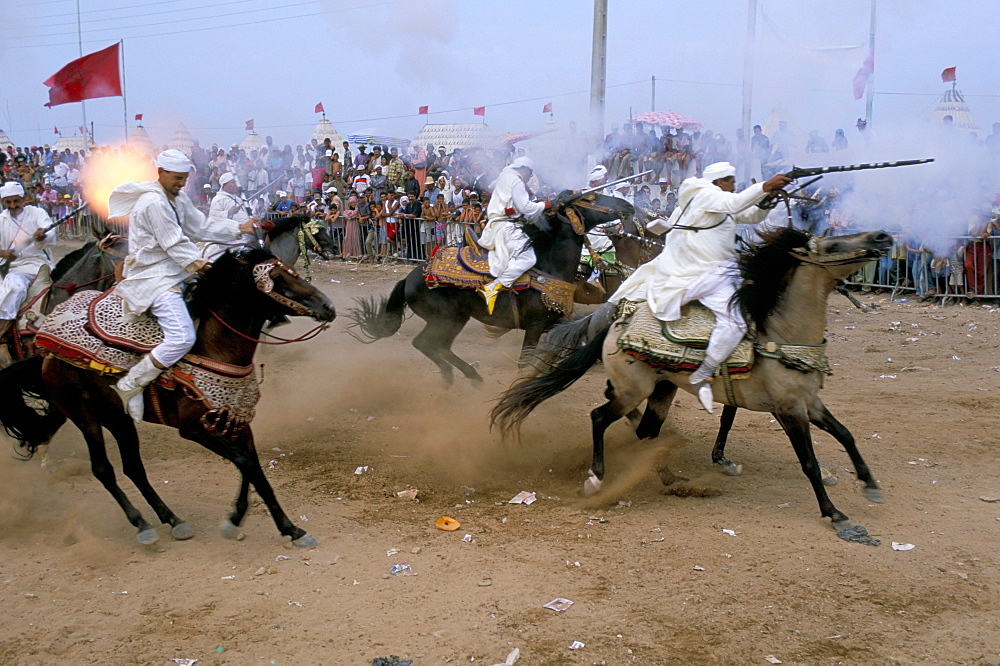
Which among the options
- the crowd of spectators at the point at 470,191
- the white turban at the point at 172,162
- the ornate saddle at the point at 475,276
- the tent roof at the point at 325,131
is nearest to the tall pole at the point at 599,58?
the crowd of spectators at the point at 470,191

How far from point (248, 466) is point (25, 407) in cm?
214

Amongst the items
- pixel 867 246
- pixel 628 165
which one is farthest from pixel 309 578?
pixel 628 165

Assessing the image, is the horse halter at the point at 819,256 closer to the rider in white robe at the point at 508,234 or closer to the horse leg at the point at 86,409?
the rider in white robe at the point at 508,234

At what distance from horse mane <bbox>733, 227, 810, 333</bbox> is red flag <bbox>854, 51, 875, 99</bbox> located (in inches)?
362

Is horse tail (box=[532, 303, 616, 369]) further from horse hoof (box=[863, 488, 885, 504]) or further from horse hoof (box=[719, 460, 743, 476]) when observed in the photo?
horse hoof (box=[863, 488, 885, 504])

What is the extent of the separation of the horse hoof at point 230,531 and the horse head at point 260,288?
1445 mm

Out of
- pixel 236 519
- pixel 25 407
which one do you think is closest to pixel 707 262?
pixel 236 519

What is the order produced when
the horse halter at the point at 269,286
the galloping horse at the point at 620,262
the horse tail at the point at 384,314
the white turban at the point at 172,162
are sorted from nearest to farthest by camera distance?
1. the horse halter at the point at 269,286
2. the white turban at the point at 172,162
3. the horse tail at the point at 384,314
4. the galloping horse at the point at 620,262

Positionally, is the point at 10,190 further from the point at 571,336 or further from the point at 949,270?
the point at 949,270

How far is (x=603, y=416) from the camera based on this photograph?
6805mm

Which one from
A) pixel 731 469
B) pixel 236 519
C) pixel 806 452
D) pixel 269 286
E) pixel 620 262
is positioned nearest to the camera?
pixel 269 286

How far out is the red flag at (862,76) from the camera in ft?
45.2

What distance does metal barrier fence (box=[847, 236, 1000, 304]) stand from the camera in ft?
42.2

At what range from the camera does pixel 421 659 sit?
14.3ft
